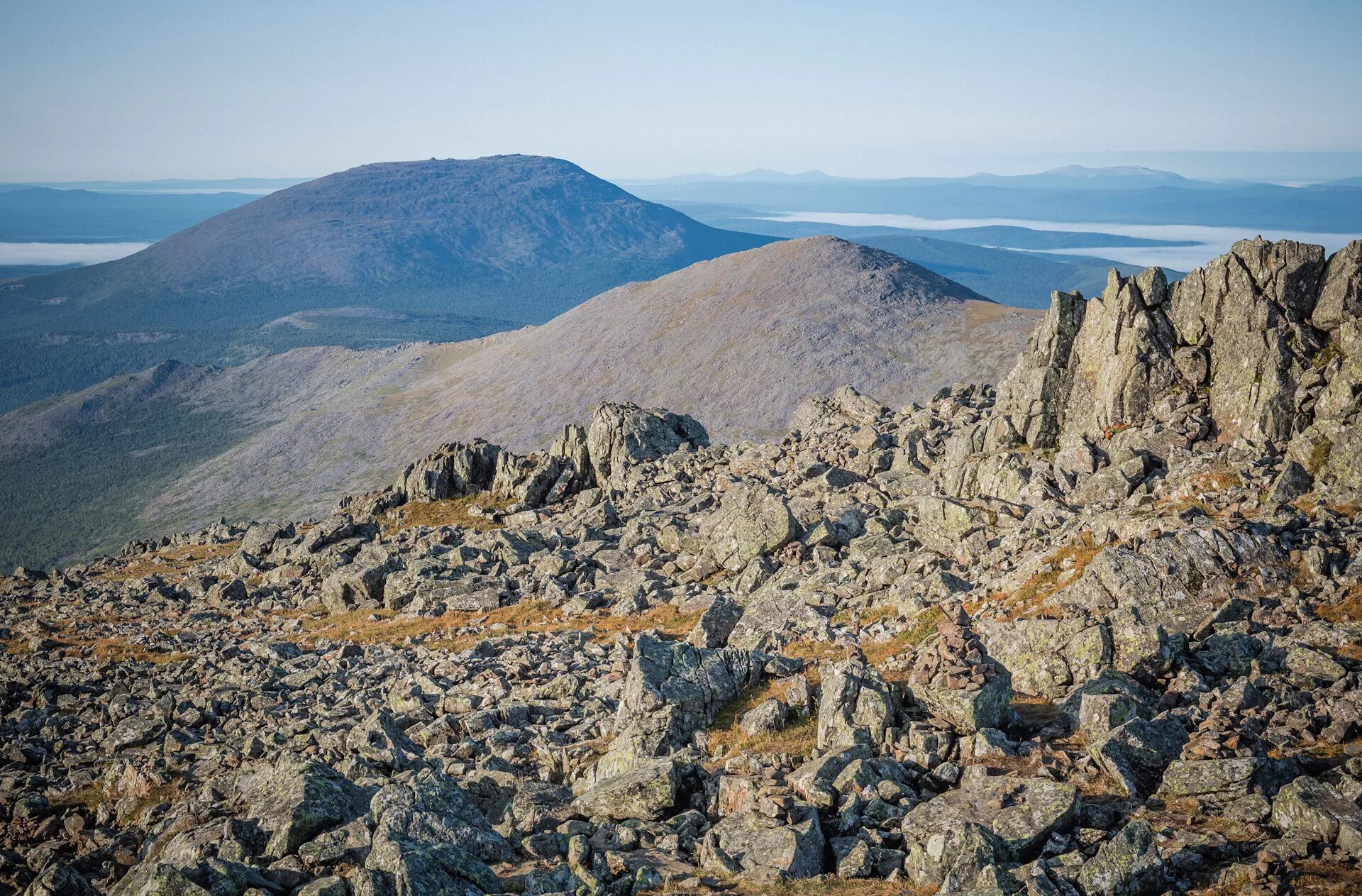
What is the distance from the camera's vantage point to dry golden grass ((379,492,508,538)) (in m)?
71.1

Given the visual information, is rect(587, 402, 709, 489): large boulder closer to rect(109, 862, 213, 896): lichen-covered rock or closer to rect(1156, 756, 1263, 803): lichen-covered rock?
rect(109, 862, 213, 896): lichen-covered rock

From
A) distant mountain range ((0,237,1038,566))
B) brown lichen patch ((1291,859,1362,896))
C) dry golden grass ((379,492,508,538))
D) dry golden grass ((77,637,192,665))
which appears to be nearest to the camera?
brown lichen patch ((1291,859,1362,896))

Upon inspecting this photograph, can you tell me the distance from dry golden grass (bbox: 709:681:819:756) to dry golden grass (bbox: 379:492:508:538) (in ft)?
143

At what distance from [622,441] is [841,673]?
161ft

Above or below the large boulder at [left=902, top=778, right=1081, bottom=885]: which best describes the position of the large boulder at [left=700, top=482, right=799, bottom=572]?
below

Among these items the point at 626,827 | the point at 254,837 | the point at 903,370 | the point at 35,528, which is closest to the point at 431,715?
the point at 254,837

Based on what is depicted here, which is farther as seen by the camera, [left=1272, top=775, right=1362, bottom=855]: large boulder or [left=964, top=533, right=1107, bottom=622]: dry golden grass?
[left=964, top=533, right=1107, bottom=622]: dry golden grass

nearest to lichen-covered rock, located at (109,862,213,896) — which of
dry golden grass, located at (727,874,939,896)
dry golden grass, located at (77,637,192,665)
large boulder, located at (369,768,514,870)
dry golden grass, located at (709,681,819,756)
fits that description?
large boulder, located at (369,768,514,870)

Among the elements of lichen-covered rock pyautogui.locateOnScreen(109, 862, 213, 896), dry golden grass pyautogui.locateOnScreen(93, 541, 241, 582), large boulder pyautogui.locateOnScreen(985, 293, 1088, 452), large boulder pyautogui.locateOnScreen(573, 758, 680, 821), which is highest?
large boulder pyautogui.locateOnScreen(985, 293, 1088, 452)

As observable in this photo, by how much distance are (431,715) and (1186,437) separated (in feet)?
107

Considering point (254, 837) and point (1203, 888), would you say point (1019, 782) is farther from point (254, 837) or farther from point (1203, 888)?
point (254, 837)

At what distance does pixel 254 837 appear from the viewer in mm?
21047

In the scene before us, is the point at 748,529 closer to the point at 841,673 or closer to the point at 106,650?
the point at 841,673

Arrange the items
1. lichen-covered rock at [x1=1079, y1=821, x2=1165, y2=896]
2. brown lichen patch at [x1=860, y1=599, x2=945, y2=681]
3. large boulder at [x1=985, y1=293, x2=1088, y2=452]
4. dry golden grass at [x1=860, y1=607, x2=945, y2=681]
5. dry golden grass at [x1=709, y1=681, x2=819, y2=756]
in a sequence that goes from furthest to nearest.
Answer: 1. large boulder at [x1=985, y1=293, x2=1088, y2=452]
2. dry golden grass at [x1=860, y1=607, x2=945, y2=681]
3. brown lichen patch at [x1=860, y1=599, x2=945, y2=681]
4. dry golden grass at [x1=709, y1=681, x2=819, y2=756]
5. lichen-covered rock at [x1=1079, y1=821, x2=1165, y2=896]
